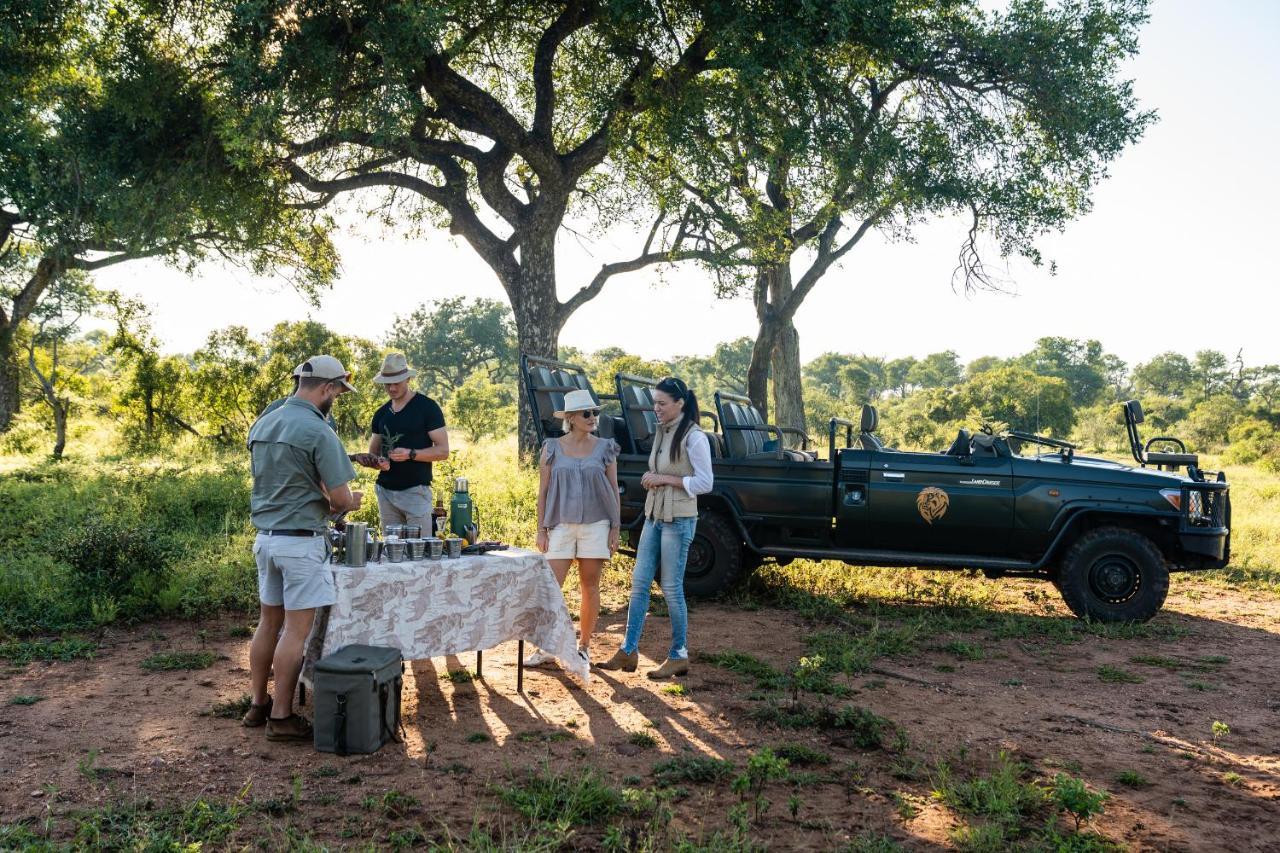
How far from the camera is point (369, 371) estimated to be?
29.4 metres

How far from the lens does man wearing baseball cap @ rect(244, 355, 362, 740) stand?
16.5ft

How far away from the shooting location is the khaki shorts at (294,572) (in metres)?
5.09

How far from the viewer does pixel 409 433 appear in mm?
6945

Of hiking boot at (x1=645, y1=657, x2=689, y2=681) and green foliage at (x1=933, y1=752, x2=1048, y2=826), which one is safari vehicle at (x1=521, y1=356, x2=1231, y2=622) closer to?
hiking boot at (x1=645, y1=657, x2=689, y2=681)

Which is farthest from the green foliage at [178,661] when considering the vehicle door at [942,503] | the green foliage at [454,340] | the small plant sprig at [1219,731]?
the green foliage at [454,340]

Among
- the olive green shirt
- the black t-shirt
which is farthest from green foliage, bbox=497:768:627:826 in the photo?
the black t-shirt

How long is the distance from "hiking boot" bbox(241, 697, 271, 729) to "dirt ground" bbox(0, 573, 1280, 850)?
47mm

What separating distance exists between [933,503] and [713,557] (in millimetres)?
2079

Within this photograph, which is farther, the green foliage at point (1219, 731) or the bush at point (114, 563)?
the bush at point (114, 563)

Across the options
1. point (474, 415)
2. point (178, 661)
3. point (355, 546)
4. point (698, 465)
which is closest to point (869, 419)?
point (698, 465)

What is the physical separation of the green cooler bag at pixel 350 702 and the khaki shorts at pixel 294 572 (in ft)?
1.15

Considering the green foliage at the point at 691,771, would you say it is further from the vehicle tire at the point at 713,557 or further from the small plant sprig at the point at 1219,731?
the vehicle tire at the point at 713,557

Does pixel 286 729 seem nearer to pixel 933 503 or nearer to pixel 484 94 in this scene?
pixel 933 503

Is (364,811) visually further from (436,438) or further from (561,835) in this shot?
(436,438)
